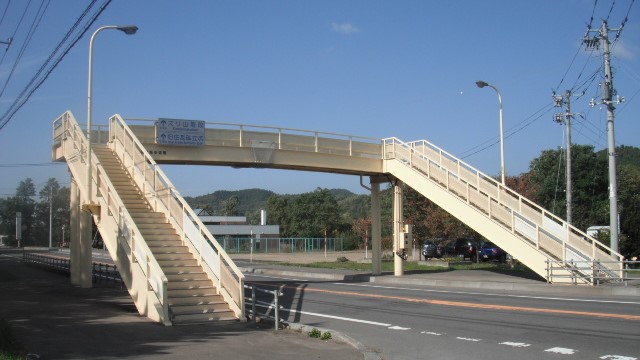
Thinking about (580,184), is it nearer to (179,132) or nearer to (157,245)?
(179,132)

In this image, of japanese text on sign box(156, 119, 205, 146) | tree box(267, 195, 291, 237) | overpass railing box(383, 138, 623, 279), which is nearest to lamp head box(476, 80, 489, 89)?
overpass railing box(383, 138, 623, 279)

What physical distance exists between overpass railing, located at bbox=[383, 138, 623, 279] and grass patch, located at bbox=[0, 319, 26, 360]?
58.0ft

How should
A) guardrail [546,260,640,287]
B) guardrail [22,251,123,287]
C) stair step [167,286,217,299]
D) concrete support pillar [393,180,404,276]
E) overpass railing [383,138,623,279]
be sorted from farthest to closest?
1. concrete support pillar [393,180,404,276]
2. guardrail [22,251,123,287]
3. overpass railing [383,138,623,279]
4. guardrail [546,260,640,287]
5. stair step [167,286,217,299]

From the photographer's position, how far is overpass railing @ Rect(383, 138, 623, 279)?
73.1 ft

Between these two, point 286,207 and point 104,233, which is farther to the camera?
point 286,207

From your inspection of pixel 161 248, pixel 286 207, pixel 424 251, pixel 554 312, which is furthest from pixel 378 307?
pixel 286 207

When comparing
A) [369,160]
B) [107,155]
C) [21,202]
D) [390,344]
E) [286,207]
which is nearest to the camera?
[390,344]

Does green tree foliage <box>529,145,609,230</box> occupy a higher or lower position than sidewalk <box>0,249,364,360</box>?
higher

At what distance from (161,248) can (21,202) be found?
12128 cm

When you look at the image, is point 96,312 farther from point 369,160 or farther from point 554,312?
point 369,160

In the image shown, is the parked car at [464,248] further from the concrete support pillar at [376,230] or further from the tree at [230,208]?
the tree at [230,208]

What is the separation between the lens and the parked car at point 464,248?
46.8 meters

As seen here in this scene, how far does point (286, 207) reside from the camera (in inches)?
4446

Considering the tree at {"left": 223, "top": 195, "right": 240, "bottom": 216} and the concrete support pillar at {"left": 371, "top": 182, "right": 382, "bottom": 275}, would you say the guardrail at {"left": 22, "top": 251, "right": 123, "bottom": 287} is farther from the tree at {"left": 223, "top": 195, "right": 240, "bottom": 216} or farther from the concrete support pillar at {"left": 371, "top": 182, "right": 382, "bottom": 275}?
the tree at {"left": 223, "top": 195, "right": 240, "bottom": 216}
